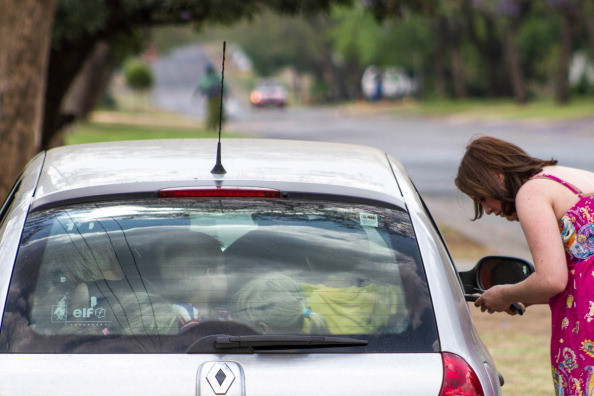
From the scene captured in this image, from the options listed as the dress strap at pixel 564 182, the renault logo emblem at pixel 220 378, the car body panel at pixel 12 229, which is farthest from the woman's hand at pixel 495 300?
the car body panel at pixel 12 229

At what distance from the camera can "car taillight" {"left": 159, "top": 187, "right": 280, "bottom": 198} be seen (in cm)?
337

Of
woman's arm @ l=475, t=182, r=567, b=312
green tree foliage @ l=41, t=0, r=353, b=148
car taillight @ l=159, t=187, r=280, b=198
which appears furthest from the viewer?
green tree foliage @ l=41, t=0, r=353, b=148

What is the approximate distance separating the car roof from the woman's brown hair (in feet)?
0.90

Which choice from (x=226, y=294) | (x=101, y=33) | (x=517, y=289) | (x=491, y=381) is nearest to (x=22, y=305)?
(x=226, y=294)

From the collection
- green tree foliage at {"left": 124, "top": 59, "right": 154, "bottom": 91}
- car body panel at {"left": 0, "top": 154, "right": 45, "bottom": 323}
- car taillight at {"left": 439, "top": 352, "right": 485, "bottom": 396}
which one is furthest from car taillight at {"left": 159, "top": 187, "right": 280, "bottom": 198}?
green tree foliage at {"left": 124, "top": 59, "right": 154, "bottom": 91}

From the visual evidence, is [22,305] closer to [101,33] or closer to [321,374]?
[321,374]

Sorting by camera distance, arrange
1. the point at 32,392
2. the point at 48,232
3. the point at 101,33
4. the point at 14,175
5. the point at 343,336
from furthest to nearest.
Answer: the point at 101,33 → the point at 14,175 → the point at 48,232 → the point at 343,336 → the point at 32,392

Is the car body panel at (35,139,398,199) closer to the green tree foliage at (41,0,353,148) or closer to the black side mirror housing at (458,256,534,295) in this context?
the black side mirror housing at (458,256,534,295)

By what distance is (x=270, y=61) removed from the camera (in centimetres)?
10031

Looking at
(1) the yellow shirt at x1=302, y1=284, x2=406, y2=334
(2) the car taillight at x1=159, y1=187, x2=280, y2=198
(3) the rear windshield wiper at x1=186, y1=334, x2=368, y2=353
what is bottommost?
(3) the rear windshield wiper at x1=186, y1=334, x2=368, y2=353

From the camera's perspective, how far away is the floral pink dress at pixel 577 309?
3.77m

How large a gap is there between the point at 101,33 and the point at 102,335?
1144cm

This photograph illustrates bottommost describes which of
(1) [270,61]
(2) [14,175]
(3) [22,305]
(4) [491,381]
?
(1) [270,61]

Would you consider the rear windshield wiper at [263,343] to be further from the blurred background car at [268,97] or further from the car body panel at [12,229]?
the blurred background car at [268,97]
